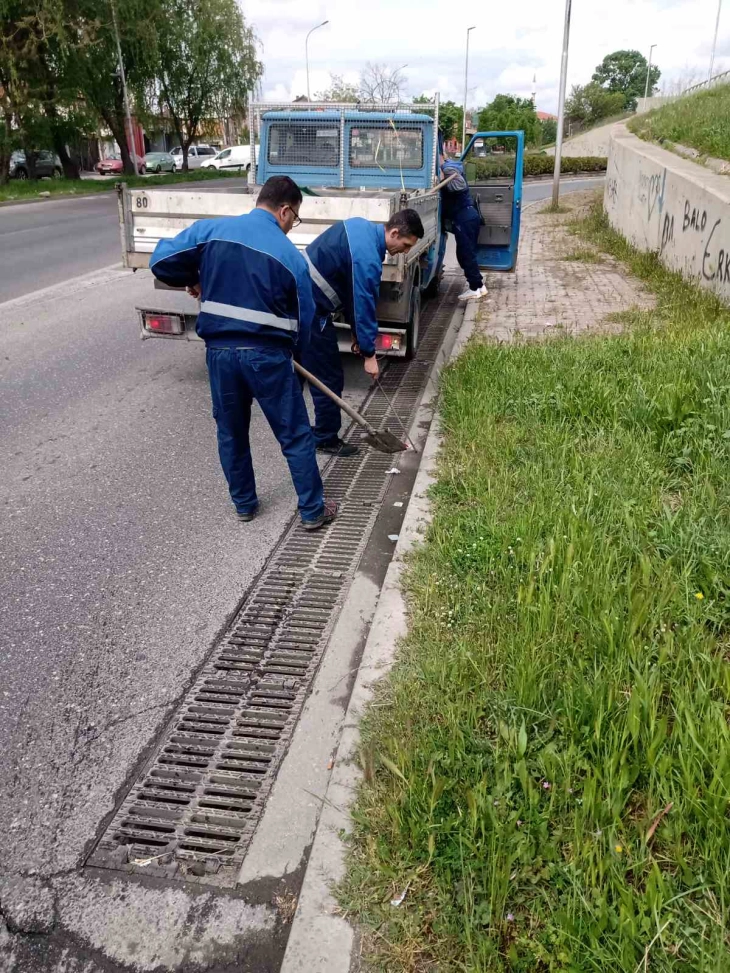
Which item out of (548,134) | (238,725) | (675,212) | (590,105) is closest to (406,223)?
(238,725)

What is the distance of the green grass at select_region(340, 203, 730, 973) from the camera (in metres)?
2.04

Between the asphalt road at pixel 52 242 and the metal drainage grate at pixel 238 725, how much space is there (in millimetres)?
4470

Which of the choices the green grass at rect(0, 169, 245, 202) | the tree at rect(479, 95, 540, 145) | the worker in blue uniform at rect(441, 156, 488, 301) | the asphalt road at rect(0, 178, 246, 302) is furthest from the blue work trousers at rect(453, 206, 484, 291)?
the tree at rect(479, 95, 540, 145)

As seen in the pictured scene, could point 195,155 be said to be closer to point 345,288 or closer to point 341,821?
point 345,288

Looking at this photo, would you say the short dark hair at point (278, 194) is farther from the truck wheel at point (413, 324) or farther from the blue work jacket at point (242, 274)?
the truck wheel at point (413, 324)

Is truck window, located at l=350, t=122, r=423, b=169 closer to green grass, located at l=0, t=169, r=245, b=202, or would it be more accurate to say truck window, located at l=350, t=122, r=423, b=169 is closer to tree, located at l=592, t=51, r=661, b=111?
green grass, located at l=0, t=169, r=245, b=202

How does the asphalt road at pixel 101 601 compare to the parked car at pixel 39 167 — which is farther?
the parked car at pixel 39 167

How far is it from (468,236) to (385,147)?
4.81ft

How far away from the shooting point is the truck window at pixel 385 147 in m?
8.59

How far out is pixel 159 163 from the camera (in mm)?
42812

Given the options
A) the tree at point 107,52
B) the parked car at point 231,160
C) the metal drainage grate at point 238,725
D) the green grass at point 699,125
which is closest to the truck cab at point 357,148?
the metal drainage grate at point 238,725

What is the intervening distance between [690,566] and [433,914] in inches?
75.6

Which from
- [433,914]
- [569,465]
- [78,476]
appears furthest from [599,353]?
[433,914]

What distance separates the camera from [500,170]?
1109cm
